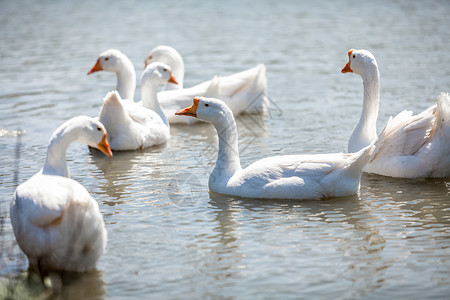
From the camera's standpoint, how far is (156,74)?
11.2 meters

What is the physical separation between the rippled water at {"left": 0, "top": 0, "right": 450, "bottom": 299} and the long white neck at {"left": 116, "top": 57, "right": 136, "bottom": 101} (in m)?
0.76

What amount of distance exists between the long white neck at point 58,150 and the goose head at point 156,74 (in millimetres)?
4680

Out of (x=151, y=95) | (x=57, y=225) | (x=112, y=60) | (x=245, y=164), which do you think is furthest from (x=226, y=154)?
(x=112, y=60)

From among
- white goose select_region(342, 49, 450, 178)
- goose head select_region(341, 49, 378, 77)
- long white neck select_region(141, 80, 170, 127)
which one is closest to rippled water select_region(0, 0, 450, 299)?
white goose select_region(342, 49, 450, 178)

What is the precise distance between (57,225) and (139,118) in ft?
16.5

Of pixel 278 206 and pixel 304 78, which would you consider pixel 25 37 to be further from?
pixel 278 206

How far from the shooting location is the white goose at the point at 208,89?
Answer: 460 inches

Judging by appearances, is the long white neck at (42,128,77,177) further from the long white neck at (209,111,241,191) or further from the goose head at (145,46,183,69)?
the goose head at (145,46,183,69)

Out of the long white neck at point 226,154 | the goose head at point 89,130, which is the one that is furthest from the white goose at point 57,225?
the long white neck at point 226,154

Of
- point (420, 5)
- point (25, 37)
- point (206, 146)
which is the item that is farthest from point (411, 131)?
point (420, 5)

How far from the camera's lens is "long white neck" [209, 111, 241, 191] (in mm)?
7938

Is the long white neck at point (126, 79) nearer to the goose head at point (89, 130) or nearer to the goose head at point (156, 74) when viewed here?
the goose head at point (156, 74)

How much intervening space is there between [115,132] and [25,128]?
213cm

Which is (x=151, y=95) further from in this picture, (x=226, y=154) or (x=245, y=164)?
(x=226, y=154)
